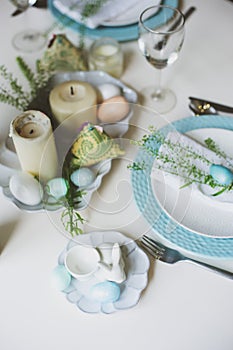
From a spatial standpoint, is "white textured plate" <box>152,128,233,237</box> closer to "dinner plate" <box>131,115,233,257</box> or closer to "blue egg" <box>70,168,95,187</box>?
"dinner plate" <box>131,115,233,257</box>

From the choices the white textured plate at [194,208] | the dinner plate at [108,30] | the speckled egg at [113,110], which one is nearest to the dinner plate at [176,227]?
the white textured plate at [194,208]

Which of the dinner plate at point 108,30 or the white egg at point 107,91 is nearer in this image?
the white egg at point 107,91

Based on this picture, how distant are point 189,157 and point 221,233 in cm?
15

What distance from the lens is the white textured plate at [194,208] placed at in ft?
2.58

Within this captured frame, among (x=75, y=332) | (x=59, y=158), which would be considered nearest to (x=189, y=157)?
(x=59, y=158)

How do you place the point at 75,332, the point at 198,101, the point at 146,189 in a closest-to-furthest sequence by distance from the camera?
1. the point at 75,332
2. the point at 146,189
3. the point at 198,101

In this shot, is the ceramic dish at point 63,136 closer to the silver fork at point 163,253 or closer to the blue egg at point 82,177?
the blue egg at point 82,177

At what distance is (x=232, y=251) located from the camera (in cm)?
77

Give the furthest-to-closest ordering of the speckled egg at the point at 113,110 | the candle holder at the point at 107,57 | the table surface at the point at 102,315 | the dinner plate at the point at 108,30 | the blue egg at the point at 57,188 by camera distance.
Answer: the dinner plate at the point at 108,30, the candle holder at the point at 107,57, the speckled egg at the point at 113,110, the blue egg at the point at 57,188, the table surface at the point at 102,315

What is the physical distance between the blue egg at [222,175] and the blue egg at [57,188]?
253mm

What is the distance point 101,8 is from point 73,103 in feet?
1.24

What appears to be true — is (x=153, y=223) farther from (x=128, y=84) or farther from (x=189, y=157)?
(x=128, y=84)

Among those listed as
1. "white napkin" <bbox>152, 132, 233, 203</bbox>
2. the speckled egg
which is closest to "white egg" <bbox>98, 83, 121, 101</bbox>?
the speckled egg

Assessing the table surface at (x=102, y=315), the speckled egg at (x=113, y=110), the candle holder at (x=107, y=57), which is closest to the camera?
the table surface at (x=102, y=315)
